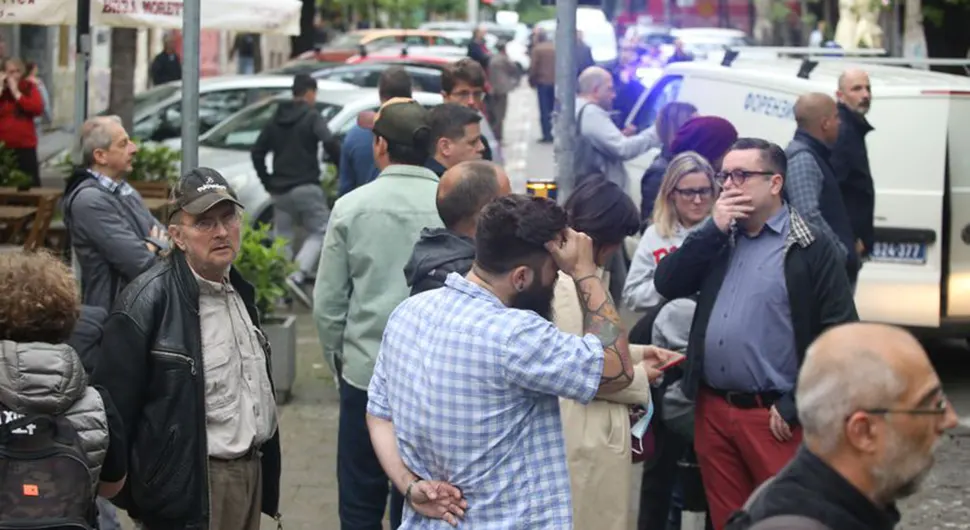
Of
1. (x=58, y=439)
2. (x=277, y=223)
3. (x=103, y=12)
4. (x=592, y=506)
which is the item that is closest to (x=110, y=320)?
(x=58, y=439)

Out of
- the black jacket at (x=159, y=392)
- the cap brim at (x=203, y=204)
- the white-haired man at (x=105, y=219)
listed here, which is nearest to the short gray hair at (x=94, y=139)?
the white-haired man at (x=105, y=219)

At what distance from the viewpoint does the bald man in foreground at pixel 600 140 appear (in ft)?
36.2

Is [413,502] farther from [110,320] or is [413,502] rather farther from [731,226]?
[731,226]

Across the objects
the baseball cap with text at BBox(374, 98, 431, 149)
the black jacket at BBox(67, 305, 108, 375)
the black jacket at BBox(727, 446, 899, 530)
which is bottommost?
the black jacket at BBox(67, 305, 108, 375)

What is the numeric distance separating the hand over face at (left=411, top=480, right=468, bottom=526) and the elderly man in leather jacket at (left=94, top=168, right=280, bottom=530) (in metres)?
0.94

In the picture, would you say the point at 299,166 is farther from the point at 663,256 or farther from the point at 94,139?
the point at 663,256

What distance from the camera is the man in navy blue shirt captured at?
8.90 m

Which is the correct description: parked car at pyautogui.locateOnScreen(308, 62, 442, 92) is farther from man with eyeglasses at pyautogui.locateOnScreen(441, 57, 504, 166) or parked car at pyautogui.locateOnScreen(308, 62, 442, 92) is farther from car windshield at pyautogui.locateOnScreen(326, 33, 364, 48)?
car windshield at pyautogui.locateOnScreen(326, 33, 364, 48)

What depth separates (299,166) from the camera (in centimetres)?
1315

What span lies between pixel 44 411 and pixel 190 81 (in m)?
2.80

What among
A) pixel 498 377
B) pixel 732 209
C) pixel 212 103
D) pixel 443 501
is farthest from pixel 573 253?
pixel 212 103

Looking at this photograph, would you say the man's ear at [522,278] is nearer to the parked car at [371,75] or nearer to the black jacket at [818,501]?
the black jacket at [818,501]

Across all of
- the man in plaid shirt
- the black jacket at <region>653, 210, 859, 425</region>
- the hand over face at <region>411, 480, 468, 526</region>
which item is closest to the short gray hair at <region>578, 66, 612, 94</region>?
the black jacket at <region>653, 210, 859, 425</region>

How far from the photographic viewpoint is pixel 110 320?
4.80 meters
